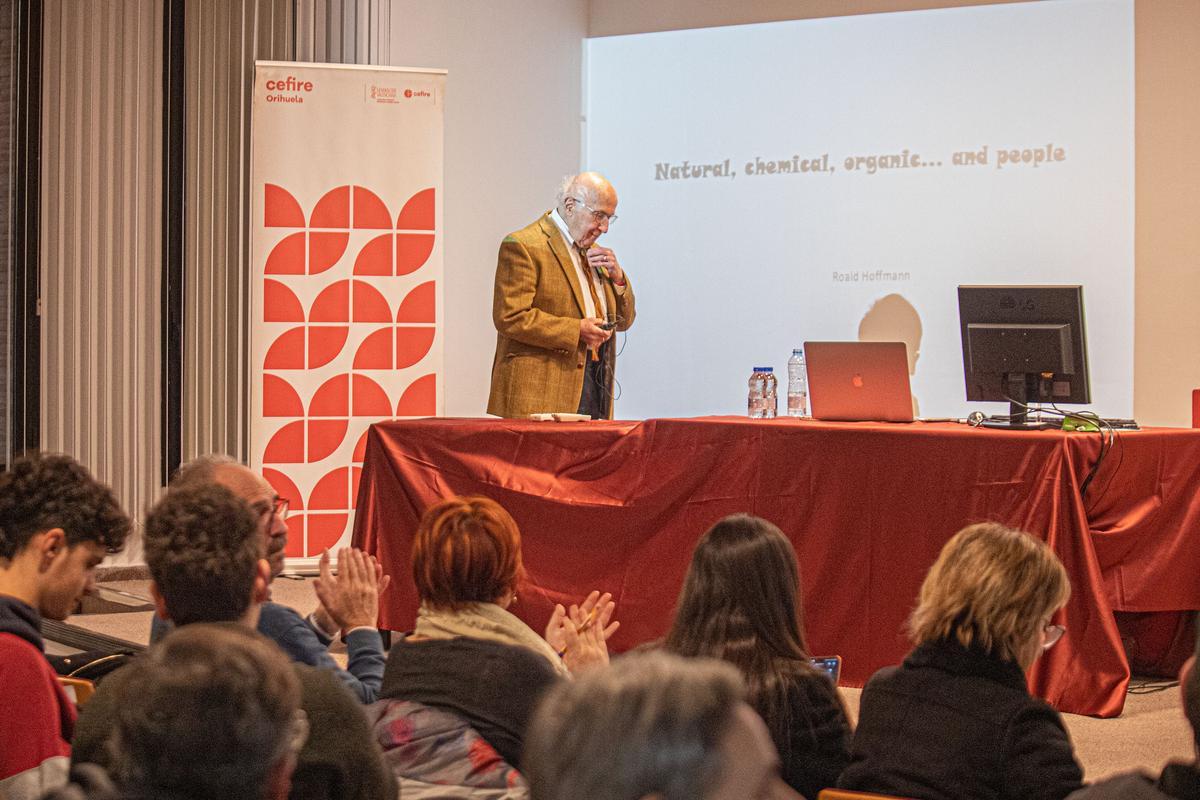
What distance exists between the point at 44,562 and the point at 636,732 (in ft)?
4.26

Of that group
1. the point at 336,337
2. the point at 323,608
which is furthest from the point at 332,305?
the point at 323,608

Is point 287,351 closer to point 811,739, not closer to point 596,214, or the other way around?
point 596,214

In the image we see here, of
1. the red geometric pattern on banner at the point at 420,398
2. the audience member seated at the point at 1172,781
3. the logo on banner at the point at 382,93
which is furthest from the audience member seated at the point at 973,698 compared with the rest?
the logo on banner at the point at 382,93

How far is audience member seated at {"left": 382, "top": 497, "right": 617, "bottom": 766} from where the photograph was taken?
1.76 metres

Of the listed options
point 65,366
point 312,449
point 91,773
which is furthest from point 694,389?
point 91,773

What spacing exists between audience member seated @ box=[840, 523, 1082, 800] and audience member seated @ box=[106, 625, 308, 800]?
966 mm

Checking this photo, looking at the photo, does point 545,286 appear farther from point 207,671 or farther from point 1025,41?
point 207,671

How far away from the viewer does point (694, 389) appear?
22.5 feet

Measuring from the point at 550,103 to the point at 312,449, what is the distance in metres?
2.56

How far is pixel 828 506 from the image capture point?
3.74 meters

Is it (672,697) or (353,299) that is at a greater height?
(353,299)

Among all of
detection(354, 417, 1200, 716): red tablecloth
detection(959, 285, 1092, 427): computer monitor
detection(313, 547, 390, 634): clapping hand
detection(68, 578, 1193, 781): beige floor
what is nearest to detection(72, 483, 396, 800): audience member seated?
detection(313, 547, 390, 634): clapping hand

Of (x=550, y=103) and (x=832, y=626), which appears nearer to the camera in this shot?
(x=832, y=626)

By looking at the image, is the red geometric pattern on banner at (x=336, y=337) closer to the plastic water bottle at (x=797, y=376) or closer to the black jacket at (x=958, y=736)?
the plastic water bottle at (x=797, y=376)
